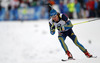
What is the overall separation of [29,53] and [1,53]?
4.93 ft

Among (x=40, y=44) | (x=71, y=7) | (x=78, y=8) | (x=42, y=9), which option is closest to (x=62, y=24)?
(x=40, y=44)

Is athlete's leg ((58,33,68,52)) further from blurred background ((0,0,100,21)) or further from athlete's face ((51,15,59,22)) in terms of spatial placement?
blurred background ((0,0,100,21))

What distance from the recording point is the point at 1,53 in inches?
420

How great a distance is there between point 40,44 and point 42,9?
5.31 m

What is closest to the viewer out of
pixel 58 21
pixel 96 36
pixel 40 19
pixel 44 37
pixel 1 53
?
pixel 58 21

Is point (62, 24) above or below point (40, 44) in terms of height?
above

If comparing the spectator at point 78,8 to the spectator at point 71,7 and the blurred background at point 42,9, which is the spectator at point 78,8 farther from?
the spectator at point 71,7

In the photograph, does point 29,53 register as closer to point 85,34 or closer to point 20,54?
point 20,54

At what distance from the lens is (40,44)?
430 inches

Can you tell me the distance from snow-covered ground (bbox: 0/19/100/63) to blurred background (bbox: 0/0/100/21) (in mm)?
1895

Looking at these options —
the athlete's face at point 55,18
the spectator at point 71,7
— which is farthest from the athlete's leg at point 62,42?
the spectator at point 71,7


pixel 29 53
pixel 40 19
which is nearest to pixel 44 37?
pixel 29 53

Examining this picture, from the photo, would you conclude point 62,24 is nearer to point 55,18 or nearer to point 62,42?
point 55,18

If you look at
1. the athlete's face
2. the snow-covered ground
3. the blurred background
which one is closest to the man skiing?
the athlete's face
